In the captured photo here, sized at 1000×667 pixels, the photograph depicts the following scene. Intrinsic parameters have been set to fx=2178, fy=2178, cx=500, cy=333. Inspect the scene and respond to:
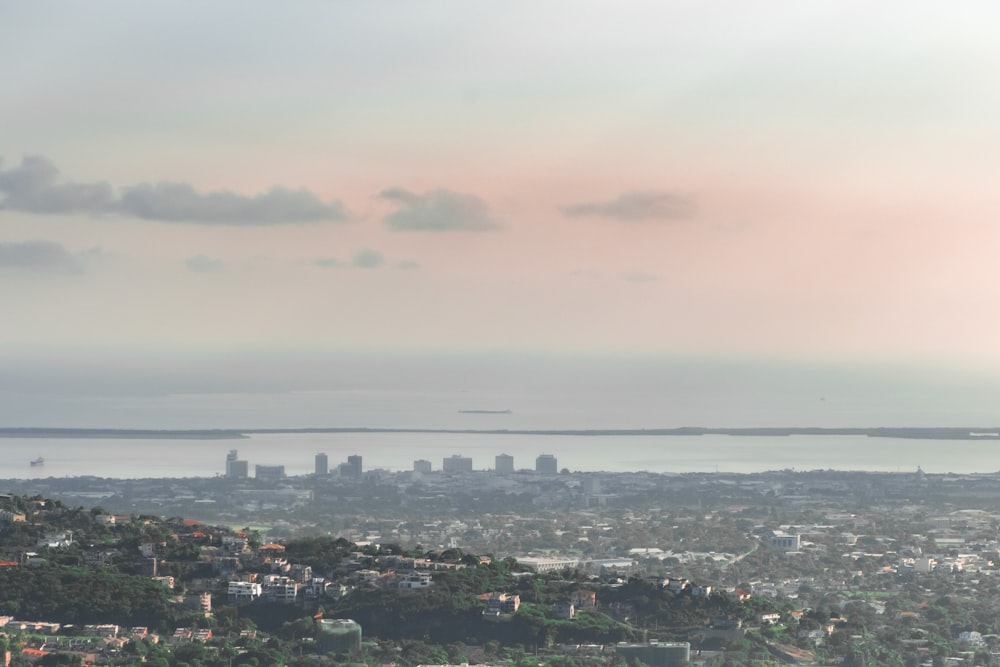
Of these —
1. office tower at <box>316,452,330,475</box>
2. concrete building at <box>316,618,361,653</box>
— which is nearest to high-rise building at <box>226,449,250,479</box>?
office tower at <box>316,452,330,475</box>

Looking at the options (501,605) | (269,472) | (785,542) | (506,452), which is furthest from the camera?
(506,452)

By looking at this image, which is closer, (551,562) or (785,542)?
(551,562)

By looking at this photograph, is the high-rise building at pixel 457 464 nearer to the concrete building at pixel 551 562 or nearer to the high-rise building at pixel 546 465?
the high-rise building at pixel 546 465

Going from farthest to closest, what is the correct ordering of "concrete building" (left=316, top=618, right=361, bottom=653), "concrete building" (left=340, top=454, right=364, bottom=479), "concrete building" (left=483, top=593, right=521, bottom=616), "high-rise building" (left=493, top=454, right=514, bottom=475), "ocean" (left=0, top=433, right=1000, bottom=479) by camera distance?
"ocean" (left=0, top=433, right=1000, bottom=479), "high-rise building" (left=493, top=454, right=514, bottom=475), "concrete building" (left=340, top=454, right=364, bottom=479), "concrete building" (left=483, top=593, right=521, bottom=616), "concrete building" (left=316, top=618, right=361, bottom=653)

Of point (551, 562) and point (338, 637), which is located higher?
point (551, 562)

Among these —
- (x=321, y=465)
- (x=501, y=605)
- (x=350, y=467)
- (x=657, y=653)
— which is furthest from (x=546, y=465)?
(x=657, y=653)

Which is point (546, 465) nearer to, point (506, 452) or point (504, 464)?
point (504, 464)

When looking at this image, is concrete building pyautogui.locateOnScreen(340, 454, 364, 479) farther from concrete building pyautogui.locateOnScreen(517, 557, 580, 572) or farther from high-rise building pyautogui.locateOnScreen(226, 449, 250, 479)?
concrete building pyautogui.locateOnScreen(517, 557, 580, 572)

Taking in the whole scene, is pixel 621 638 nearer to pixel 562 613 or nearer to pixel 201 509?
pixel 562 613
